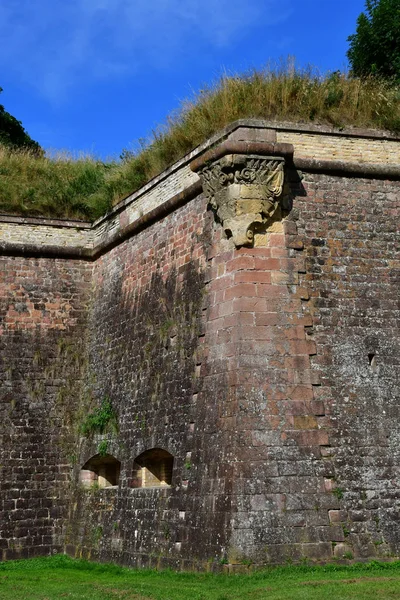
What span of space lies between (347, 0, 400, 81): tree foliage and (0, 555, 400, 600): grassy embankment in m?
13.0

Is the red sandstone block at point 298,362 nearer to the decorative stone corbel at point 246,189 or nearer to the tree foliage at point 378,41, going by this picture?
the decorative stone corbel at point 246,189

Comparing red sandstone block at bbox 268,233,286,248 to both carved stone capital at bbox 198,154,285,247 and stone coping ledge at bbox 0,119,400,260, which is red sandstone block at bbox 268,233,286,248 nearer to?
carved stone capital at bbox 198,154,285,247

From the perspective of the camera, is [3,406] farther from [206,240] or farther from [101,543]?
[206,240]

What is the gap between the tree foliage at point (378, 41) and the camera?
1862cm

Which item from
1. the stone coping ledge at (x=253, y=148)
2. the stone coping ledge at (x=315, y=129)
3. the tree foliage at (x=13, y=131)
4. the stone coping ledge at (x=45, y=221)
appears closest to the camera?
the stone coping ledge at (x=253, y=148)

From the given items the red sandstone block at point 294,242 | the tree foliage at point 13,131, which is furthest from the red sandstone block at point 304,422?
the tree foliage at point 13,131

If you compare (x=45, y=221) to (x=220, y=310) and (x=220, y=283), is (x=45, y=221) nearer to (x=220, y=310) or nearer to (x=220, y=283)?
(x=220, y=283)

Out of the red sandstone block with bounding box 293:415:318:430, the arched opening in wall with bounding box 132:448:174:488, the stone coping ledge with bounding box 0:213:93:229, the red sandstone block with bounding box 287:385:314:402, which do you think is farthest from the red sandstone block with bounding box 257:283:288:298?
the stone coping ledge with bounding box 0:213:93:229

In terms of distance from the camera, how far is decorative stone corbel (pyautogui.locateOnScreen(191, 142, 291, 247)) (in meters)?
10.1

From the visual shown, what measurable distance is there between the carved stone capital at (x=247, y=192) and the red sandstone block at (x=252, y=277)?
40 centimetres

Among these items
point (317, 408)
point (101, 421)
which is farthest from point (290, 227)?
point (101, 421)

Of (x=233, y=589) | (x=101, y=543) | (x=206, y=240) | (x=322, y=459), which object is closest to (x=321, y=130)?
(x=206, y=240)

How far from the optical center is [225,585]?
8.46 meters

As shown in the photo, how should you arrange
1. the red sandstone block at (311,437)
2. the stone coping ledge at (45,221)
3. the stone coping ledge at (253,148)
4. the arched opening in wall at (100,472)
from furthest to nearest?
the stone coping ledge at (45,221)
the arched opening in wall at (100,472)
the stone coping ledge at (253,148)
the red sandstone block at (311,437)
